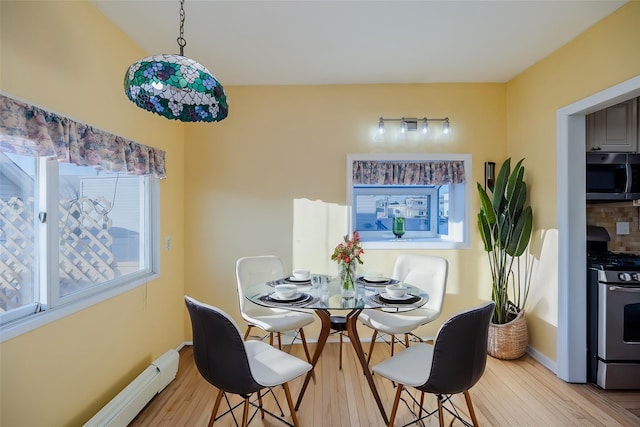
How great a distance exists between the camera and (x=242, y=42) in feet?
7.54

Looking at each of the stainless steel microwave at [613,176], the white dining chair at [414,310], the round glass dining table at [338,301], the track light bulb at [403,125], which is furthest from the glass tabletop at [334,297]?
the stainless steel microwave at [613,176]

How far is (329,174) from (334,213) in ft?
1.36

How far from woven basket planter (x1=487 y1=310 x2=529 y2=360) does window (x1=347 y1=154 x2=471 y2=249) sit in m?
0.81

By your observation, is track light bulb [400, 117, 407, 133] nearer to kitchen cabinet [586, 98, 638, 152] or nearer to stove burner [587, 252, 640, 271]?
kitchen cabinet [586, 98, 638, 152]

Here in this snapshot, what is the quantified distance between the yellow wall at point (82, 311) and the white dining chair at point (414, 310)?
5.83 feet

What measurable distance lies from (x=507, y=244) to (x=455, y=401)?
1444 mm

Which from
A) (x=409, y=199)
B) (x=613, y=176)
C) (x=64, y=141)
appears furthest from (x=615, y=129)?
(x=64, y=141)

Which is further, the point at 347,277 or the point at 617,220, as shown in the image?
the point at 617,220

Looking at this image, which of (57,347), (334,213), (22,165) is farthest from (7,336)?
(334,213)

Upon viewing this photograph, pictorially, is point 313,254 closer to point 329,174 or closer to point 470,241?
point 329,174

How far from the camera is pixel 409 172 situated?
10.1ft

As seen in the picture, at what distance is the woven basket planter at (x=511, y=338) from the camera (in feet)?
8.72

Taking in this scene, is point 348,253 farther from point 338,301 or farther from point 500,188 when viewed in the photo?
point 500,188

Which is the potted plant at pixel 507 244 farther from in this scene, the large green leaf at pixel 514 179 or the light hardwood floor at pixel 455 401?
the light hardwood floor at pixel 455 401
